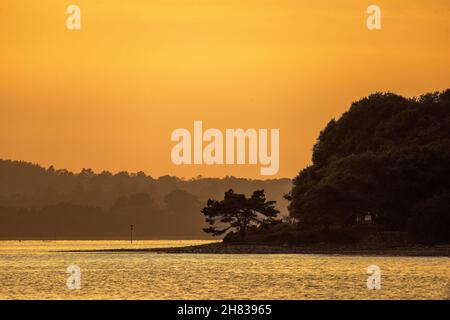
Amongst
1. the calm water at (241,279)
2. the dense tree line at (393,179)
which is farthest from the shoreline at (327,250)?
the calm water at (241,279)

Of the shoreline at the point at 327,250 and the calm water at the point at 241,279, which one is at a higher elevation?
the shoreline at the point at 327,250

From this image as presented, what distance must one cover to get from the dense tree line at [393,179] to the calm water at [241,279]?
15898 mm

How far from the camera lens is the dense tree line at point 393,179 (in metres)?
150

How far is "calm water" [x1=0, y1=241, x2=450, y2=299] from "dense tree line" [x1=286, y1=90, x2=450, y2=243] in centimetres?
1590

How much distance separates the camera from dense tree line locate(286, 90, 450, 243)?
491 feet

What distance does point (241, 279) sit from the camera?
4013 inches

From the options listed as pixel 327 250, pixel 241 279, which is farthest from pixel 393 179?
pixel 241 279

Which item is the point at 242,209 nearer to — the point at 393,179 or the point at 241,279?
the point at 393,179

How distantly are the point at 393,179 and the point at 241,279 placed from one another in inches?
2335

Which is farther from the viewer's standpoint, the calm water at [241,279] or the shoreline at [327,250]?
the shoreline at [327,250]

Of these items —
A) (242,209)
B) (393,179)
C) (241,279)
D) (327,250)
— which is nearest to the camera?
(241,279)

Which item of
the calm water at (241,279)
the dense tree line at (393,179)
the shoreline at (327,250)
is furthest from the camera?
the dense tree line at (393,179)

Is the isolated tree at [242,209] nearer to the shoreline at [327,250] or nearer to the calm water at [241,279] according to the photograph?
the shoreline at [327,250]
